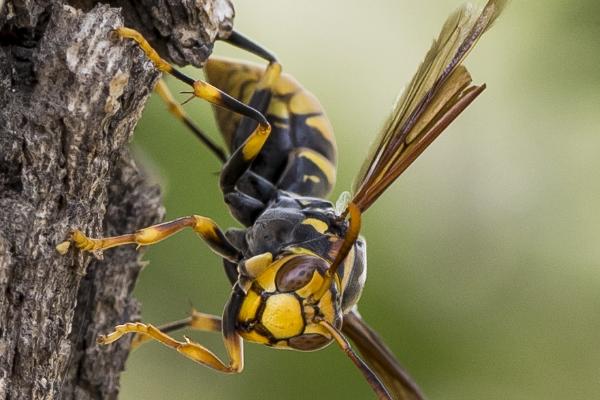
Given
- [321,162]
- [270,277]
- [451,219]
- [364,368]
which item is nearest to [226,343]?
[270,277]

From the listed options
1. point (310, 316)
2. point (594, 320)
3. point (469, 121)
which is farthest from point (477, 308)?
point (310, 316)

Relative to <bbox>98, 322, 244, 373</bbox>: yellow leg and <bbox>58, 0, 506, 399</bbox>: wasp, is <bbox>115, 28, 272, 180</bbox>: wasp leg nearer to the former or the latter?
<bbox>58, 0, 506, 399</bbox>: wasp

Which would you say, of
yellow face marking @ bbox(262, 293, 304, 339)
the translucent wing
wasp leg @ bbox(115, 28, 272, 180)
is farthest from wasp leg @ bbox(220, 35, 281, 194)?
yellow face marking @ bbox(262, 293, 304, 339)

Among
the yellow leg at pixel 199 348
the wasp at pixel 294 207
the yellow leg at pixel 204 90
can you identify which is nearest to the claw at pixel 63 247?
the wasp at pixel 294 207

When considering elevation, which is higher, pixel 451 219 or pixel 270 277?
pixel 270 277

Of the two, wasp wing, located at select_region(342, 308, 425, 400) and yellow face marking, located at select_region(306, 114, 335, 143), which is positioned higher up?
yellow face marking, located at select_region(306, 114, 335, 143)

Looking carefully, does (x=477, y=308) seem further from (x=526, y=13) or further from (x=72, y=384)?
(x=72, y=384)

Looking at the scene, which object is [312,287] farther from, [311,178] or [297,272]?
[311,178]
